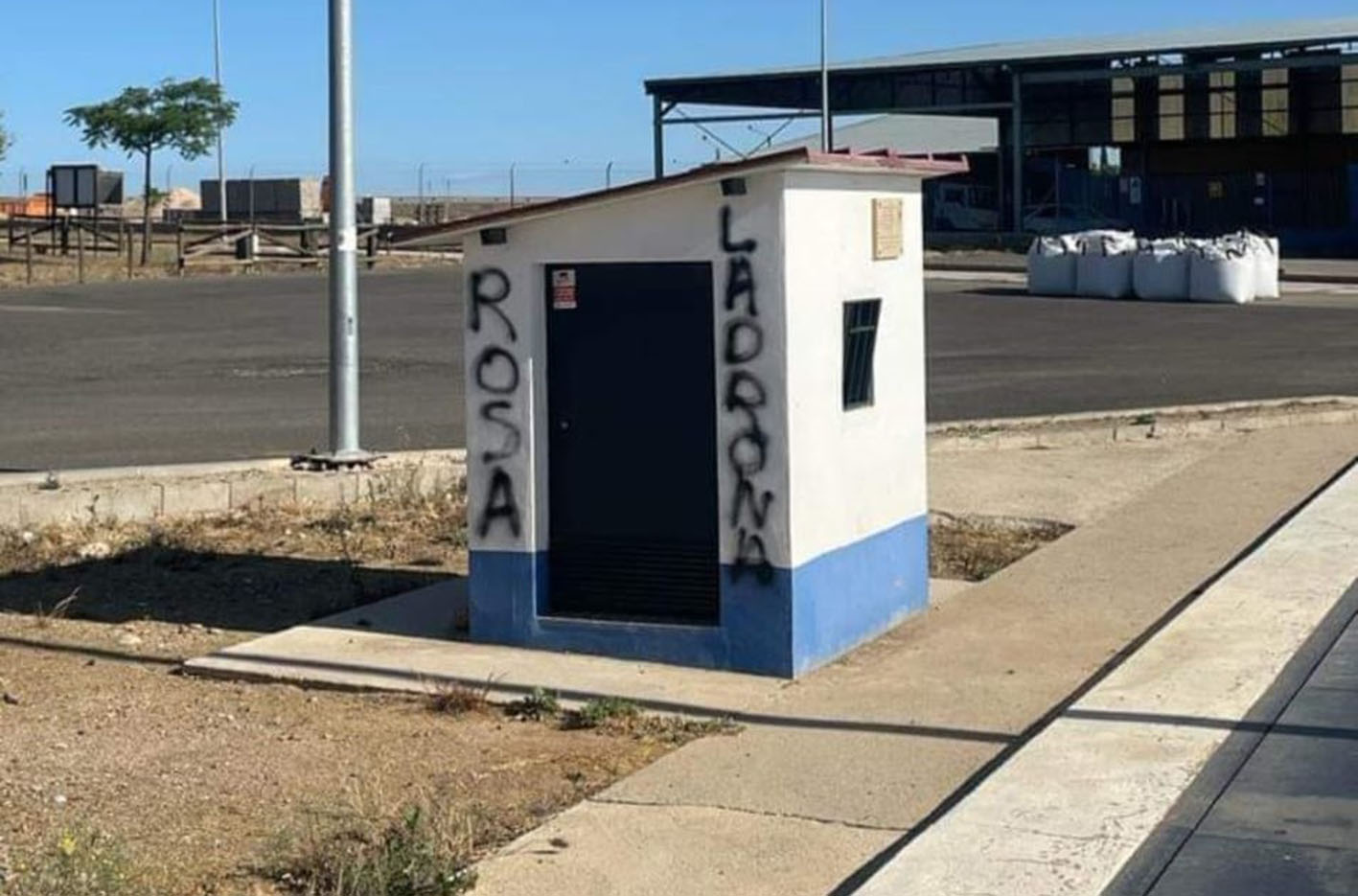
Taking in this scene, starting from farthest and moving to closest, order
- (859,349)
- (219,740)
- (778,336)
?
1. (859,349)
2. (778,336)
3. (219,740)

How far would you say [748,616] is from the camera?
8070 mm

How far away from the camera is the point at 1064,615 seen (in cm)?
932

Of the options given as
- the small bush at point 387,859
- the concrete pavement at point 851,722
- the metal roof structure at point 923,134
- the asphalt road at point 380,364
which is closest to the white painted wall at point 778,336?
the concrete pavement at point 851,722

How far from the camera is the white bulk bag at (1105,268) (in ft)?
130

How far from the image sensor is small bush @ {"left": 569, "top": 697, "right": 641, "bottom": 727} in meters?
7.33

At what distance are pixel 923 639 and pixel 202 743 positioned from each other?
329cm

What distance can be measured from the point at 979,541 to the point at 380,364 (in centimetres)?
1327

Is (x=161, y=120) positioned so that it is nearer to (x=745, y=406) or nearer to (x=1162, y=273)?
(x=1162, y=273)

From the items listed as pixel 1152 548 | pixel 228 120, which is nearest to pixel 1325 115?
pixel 228 120

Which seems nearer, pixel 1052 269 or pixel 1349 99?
pixel 1052 269

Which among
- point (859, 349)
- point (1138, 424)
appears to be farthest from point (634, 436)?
point (1138, 424)

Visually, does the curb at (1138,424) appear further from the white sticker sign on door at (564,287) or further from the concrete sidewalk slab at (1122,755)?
the white sticker sign on door at (564,287)

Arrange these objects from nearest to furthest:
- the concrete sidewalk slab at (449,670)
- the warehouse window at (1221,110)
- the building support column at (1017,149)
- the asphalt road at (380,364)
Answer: the concrete sidewalk slab at (449,670), the asphalt road at (380,364), the building support column at (1017,149), the warehouse window at (1221,110)

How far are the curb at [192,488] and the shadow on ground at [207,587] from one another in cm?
88
